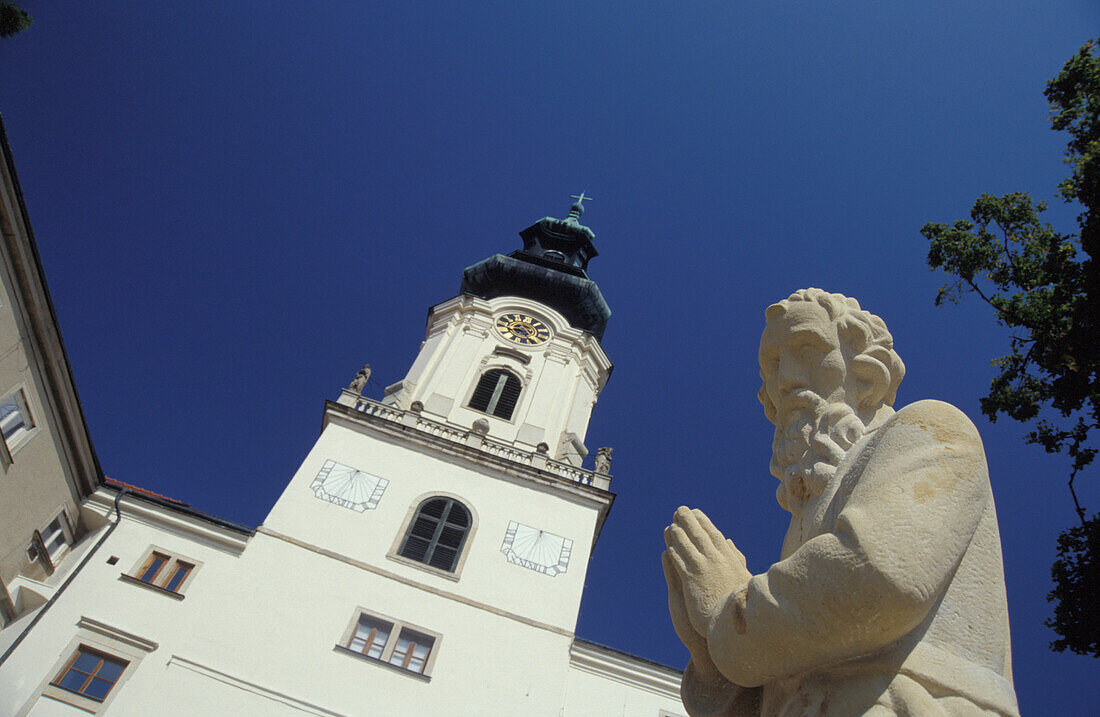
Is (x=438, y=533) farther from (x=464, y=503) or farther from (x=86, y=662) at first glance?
(x=86, y=662)

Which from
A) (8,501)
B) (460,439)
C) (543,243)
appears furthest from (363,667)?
(543,243)

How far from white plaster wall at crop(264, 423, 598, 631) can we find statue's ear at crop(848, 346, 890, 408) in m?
17.2

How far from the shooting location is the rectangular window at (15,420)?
647 inches

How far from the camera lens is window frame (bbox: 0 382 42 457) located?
1650cm

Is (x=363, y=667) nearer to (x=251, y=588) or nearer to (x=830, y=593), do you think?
(x=251, y=588)

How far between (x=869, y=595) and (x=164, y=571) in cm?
1969

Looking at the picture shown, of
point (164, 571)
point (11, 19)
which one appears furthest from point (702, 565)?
point (164, 571)

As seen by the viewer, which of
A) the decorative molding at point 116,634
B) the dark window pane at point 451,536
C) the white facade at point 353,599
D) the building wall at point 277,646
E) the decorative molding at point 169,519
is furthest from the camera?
the dark window pane at point 451,536

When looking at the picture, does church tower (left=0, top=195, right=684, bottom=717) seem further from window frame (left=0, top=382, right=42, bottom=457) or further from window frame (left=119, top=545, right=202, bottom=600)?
window frame (left=0, top=382, right=42, bottom=457)

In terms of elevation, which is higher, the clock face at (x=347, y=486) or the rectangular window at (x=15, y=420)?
the clock face at (x=347, y=486)

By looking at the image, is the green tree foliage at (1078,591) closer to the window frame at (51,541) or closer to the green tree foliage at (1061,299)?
the green tree foliage at (1061,299)

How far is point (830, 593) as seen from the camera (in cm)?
245

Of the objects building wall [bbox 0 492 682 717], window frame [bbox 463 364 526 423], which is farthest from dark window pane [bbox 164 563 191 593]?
window frame [bbox 463 364 526 423]

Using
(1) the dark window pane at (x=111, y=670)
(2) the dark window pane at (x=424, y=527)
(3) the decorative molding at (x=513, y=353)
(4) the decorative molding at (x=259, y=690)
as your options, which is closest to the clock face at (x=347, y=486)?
(2) the dark window pane at (x=424, y=527)
